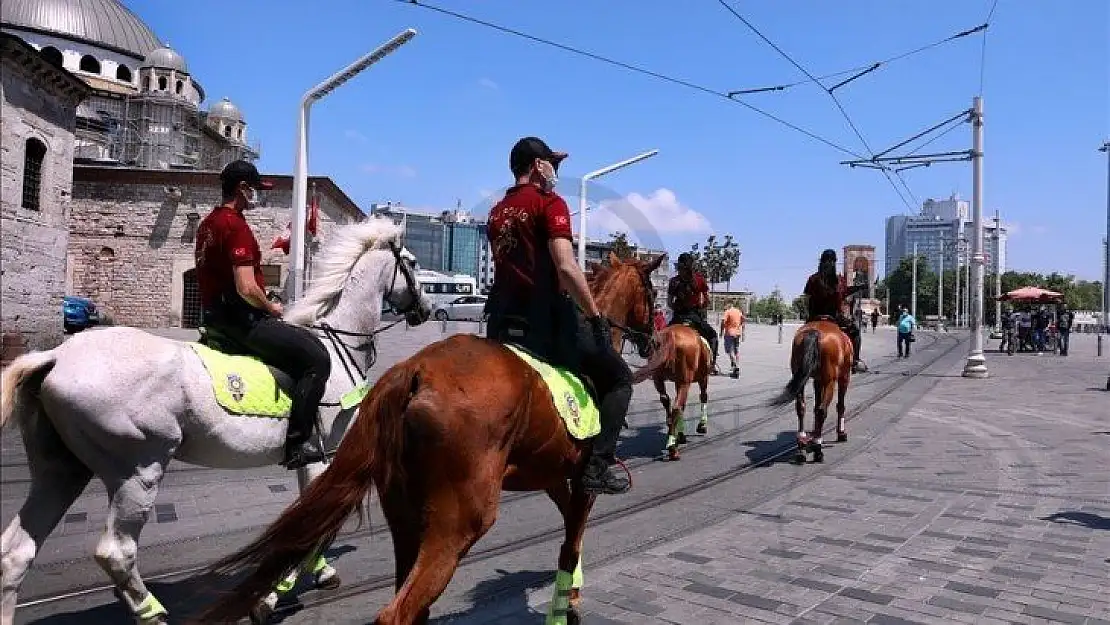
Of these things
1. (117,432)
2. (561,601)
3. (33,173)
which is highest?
(33,173)

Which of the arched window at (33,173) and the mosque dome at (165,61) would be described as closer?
the arched window at (33,173)

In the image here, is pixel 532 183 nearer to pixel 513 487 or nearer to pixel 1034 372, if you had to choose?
pixel 513 487

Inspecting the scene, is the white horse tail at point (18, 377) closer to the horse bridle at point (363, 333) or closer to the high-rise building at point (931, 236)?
the horse bridle at point (363, 333)

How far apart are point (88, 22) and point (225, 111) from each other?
1309 centimetres

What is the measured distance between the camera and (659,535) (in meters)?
6.12

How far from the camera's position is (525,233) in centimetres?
377

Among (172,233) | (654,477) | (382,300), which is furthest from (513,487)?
(172,233)

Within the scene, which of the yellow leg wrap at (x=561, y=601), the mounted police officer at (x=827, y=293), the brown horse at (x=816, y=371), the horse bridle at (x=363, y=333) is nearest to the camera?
the yellow leg wrap at (x=561, y=601)

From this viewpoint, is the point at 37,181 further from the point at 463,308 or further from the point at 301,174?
the point at 463,308

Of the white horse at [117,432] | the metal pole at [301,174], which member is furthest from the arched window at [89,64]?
the white horse at [117,432]

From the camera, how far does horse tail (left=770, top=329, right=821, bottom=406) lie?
959 centimetres

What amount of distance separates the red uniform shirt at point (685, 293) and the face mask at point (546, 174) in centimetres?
741

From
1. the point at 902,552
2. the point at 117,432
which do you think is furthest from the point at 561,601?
the point at 902,552

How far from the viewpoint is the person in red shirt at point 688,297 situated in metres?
11.2
